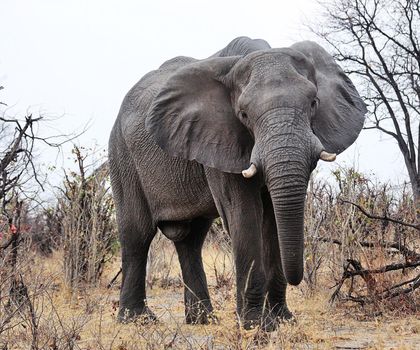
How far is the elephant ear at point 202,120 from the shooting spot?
5707 millimetres

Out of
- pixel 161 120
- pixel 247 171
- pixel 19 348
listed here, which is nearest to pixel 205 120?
pixel 161 120

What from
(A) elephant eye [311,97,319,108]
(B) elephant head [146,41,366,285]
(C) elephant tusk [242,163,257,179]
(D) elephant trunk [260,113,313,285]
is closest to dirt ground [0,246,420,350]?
(D) elephant trunk [260,113,313,285]

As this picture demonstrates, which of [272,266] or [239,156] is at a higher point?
[239,156]

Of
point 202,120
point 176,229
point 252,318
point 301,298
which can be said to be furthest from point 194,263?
point 202,120

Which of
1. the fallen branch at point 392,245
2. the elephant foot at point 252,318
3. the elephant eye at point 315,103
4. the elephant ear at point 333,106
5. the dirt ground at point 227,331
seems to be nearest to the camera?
the dirt ground at point 227,331

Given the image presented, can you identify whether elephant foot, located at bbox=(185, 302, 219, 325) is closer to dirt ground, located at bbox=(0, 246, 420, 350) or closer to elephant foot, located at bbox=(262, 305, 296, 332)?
dirt ground, located at bbox=(0, 246, 420, 350)

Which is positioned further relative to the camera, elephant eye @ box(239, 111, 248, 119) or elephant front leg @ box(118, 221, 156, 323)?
elephant front leg @ box(118, 221, 156, 323)

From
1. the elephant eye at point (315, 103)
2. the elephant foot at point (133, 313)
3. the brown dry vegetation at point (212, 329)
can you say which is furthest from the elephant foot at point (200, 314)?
the elephant eye at point (315, 103)

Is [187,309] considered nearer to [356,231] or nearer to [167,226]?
[167,226]

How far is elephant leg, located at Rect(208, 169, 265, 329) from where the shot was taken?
5.66 m

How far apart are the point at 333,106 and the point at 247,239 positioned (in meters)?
1.20

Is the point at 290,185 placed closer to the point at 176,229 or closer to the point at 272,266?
the point at 272,266

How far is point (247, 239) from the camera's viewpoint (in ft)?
18.6

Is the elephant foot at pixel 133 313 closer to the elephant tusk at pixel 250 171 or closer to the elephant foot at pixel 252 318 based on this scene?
the elephant foot at pixel 252 318
